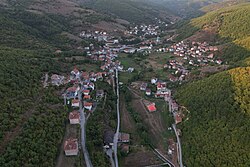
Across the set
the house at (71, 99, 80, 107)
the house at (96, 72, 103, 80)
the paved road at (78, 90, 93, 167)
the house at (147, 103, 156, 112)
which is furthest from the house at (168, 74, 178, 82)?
the house at (71, 99, 80, 107)

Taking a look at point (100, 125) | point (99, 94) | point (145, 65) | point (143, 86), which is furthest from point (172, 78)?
point (100, 125)

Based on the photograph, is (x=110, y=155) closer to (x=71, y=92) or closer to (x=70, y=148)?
(x=70, y=148)

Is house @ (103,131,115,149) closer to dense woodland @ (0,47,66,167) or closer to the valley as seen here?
the valley

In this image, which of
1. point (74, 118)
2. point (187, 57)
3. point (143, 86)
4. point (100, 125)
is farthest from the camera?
point (187, 57)

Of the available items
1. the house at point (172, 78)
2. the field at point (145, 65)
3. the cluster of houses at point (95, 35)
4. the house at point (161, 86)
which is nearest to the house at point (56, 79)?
the field at point (145, 65)

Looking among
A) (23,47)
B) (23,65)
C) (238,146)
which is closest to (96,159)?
(238,146)

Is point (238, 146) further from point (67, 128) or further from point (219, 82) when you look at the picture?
point (67, 128)
